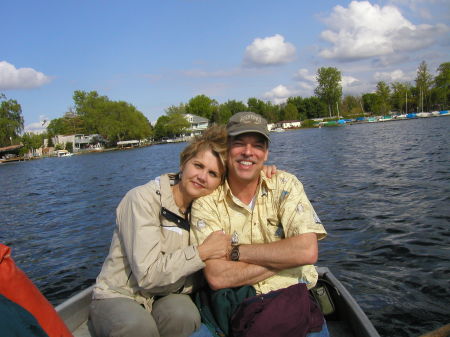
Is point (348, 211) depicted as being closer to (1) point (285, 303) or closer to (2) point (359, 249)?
(2) point (359, 249)

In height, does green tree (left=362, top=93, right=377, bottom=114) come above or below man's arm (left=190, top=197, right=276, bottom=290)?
above

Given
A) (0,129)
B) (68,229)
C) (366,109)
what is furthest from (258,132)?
(366,109)

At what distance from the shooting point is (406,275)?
285 inches

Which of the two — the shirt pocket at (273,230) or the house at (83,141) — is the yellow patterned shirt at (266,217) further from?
the house at (83,141)

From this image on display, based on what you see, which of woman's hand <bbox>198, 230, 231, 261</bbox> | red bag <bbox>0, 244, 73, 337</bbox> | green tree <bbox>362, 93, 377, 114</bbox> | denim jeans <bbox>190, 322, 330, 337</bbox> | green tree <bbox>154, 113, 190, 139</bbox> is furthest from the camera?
green tree <bbox>362, 93, 377, 114</bbox>

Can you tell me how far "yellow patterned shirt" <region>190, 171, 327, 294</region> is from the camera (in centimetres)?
361

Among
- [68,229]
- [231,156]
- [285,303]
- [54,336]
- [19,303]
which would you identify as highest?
[231,156]

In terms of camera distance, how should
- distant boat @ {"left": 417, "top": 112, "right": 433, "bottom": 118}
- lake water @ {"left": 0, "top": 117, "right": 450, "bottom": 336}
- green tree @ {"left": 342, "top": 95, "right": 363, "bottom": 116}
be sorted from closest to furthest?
lake water @ {"left": 0, "top": 117, "right": 450, "bottom": 336} < distant boat @ {"left": 417, "top": 112, "right": 433, "bottom": 118} < green tree @ {"left": 342, "top": 95, "right": 363, "bottom": 116}

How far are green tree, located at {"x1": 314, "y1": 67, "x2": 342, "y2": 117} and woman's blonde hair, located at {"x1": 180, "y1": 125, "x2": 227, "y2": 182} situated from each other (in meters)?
139

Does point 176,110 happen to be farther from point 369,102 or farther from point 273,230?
point 273,230

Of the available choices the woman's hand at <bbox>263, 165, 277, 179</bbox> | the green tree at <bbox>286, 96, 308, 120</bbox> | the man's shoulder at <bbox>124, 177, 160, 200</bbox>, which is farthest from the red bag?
the green tree at <bbox>286, 96, 308, 120</bbox>

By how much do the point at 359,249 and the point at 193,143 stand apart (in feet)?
21.1

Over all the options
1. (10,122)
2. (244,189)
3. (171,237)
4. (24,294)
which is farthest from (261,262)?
(10,122)

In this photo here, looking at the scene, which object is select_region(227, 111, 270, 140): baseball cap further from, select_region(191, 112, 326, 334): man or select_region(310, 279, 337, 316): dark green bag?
select_region(310, 279, 337, 316): dark green bag
